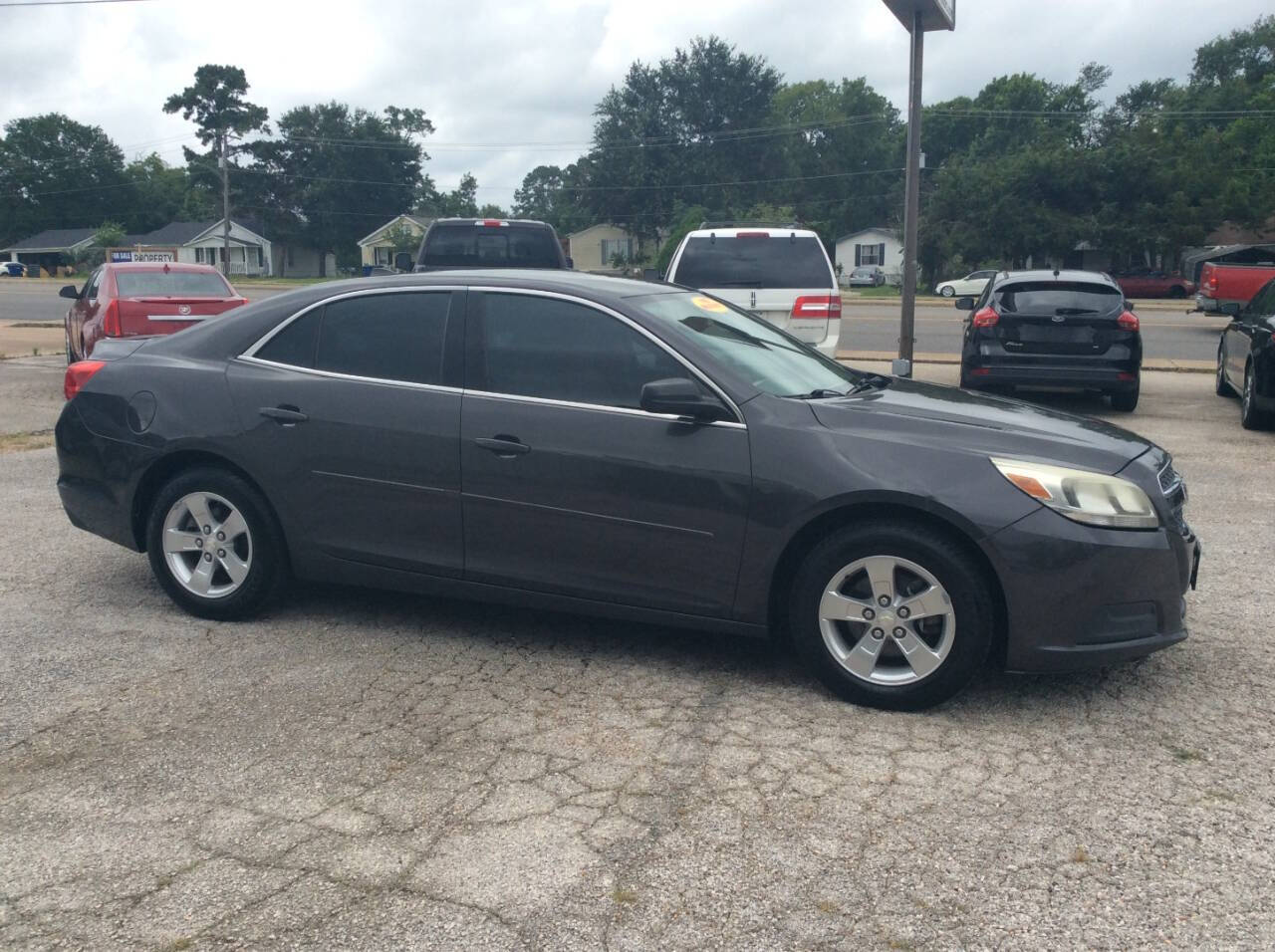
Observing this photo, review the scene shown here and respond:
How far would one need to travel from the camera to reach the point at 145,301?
13.4 metres

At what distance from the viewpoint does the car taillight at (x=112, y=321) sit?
1316 cm

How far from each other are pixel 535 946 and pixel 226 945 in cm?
75

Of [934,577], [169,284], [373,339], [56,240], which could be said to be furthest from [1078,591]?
[56,240]

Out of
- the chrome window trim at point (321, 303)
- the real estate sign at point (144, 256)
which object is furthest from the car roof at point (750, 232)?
the real estate sign at point (144, 256)

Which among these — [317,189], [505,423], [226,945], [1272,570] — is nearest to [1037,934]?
[226,945]

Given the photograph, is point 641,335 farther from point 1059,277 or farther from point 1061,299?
point 1059,277

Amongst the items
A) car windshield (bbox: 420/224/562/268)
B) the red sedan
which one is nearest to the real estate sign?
the red sedan

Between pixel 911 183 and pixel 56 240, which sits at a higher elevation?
pixel 56 240

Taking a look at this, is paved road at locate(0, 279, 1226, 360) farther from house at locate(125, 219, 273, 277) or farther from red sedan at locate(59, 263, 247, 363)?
house at locate(125, 219, 273, 277)

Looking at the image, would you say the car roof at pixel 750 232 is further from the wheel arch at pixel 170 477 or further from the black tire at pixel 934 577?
the black tire at pixel 934 577

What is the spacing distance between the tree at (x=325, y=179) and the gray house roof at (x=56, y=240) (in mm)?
14219

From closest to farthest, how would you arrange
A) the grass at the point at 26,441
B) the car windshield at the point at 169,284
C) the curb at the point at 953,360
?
the grass at the point at 26,441, the car windshield at the point at 169,284, the curb at the point at 953,360

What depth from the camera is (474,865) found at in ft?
10.8

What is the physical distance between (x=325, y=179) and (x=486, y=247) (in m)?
92.3
